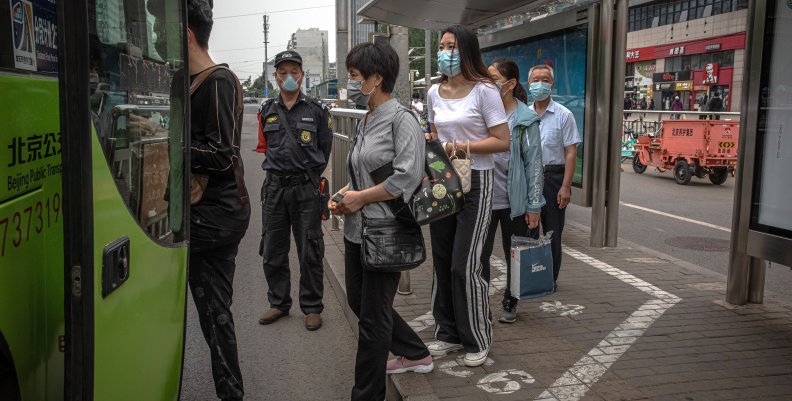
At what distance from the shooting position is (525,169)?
14.9 ft

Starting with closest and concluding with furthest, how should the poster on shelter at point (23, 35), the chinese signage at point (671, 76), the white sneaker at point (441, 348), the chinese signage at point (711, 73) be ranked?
the poster on shelter at point (23, 35) < the white sneaker at point (441, 348) < the chinese signage at point (711, 73) < the chinese signage at point (671, 76)

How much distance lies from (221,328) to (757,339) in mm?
3389

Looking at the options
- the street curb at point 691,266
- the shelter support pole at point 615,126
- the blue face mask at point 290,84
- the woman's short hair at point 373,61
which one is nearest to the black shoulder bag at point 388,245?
the woman's short hair at point 373,61

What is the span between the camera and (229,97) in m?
3.40

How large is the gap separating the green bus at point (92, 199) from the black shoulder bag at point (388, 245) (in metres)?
0.88

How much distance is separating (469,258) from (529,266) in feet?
2.08

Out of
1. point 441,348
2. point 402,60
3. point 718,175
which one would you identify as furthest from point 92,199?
point 718,175

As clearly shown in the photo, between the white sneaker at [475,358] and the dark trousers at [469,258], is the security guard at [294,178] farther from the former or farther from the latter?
the white sneaker at [475,358]

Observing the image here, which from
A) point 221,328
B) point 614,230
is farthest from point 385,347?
point 614,230

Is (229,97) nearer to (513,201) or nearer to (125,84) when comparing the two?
(125,84)

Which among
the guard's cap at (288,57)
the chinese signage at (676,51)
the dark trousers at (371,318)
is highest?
the chinese signage at (676,51)

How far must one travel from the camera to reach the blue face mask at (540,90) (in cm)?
550

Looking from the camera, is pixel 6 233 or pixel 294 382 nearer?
pixel 6 233

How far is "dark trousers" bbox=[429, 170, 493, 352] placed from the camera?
406 cm
